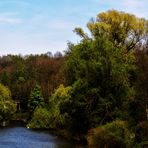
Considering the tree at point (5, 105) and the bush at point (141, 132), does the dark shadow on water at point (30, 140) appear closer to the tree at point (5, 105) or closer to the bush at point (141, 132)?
the tree at point (5, 105)

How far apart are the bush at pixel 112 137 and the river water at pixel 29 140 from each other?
10656 millimetres

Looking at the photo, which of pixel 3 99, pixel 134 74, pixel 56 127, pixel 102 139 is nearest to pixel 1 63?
pixel 3 99

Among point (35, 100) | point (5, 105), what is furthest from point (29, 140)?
point (35, 100)

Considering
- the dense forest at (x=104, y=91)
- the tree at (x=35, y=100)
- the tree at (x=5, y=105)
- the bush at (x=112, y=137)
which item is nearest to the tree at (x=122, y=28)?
the dense forest at (x=104, y=91)

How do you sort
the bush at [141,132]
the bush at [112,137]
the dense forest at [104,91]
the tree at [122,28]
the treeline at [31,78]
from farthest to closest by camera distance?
the treeline at [31,78] < the tree at [122,28] < the dense forest at [104,91] < the bush at [112,137] < the bush at [141,132]

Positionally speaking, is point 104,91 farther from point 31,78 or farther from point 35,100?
point 31,78

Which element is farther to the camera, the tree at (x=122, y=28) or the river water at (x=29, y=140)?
the tree at (x=122, y=28)

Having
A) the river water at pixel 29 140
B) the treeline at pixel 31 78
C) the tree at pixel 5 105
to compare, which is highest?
the treeline at pixel 31 78

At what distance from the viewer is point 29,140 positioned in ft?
184

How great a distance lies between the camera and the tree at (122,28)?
65.3 metres

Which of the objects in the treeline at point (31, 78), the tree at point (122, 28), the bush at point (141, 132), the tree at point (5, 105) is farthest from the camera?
the treeline at point (31, 78)

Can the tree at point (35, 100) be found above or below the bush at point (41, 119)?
above

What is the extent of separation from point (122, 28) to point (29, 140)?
780 inches

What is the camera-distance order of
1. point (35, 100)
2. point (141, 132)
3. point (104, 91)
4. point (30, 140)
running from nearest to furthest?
1. point (141, 132)
2. point (104, 91)
3. point (30, 140)
4. point (35, 100)
